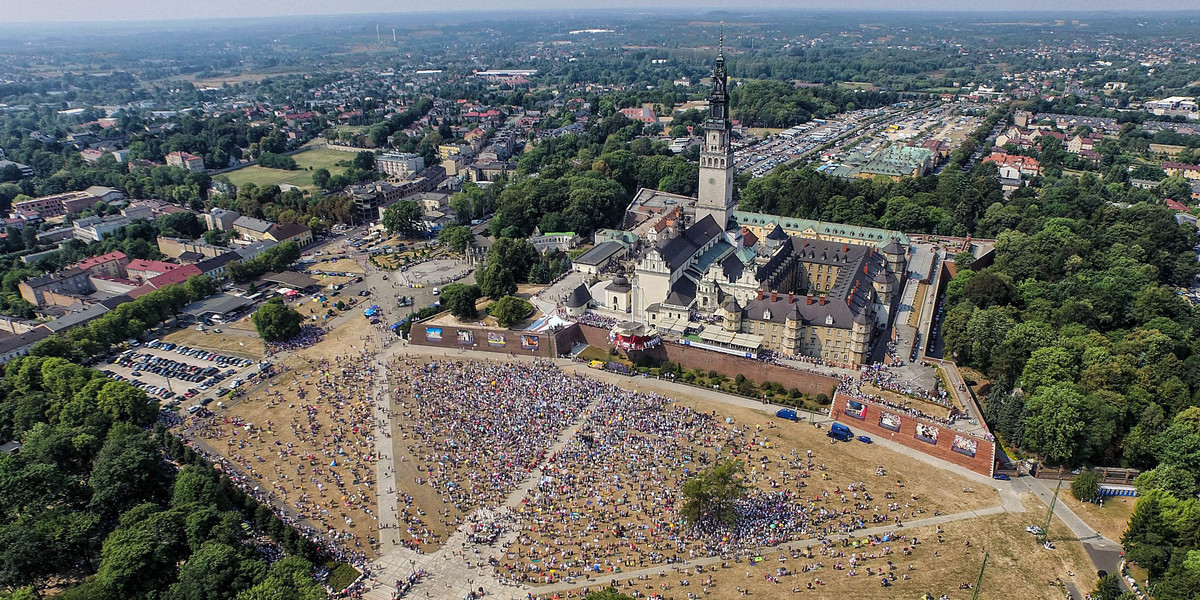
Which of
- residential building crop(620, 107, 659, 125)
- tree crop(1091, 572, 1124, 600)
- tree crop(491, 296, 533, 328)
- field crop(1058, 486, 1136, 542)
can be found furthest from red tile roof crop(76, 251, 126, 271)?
residential building crop(620, 107, 659, 125)

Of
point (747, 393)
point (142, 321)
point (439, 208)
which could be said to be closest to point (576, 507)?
point (747, 393)

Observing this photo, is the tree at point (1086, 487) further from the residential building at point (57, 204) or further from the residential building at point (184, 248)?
the residential building at point (57, 204)

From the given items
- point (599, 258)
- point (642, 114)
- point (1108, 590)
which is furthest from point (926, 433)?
point (642, 114)

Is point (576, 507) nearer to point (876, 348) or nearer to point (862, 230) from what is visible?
point (876, 348)

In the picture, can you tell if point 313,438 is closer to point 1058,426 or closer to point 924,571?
point 924,571

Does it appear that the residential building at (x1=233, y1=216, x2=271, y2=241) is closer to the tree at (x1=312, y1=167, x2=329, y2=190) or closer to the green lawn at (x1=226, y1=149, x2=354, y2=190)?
the tree at (x1=312, y1=167, x2=329, y2=190)

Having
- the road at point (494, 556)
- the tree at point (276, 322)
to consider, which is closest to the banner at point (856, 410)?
the road at point (494, 556)
